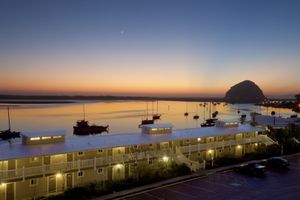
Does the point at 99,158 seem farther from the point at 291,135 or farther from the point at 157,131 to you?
the point at 291,135

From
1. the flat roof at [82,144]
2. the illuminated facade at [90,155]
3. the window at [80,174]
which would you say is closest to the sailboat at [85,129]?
the illuminated facade at [90,155]

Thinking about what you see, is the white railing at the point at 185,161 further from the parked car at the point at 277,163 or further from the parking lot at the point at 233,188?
the parked car at the point at 277,163

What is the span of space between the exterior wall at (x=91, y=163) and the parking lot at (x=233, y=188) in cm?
587

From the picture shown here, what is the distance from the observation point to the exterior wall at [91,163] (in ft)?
96.3

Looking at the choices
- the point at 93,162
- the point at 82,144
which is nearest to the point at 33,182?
the point at 93,162

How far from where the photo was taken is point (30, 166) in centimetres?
3017

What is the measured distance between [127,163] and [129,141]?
3192 millimetres

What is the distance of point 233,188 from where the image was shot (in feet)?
97.9

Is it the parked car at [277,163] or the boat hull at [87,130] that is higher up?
the parked car at [277,163]

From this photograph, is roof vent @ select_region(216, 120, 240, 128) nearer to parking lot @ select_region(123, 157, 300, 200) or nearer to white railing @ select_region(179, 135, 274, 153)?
white railing @ select_region(179, 135, 274, 153)

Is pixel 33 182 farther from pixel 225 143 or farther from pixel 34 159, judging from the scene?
pixel 225 143

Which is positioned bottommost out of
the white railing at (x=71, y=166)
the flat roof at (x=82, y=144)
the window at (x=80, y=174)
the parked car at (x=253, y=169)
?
the parked car at (x=253, y=169)

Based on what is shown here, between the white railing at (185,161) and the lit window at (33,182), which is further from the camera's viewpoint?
the white railing at (185,161)

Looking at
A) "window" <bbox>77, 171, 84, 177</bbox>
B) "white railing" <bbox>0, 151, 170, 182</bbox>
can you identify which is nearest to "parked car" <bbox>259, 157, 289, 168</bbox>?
"white railing" <bbox>0, 151, 170, 182</bbox>
